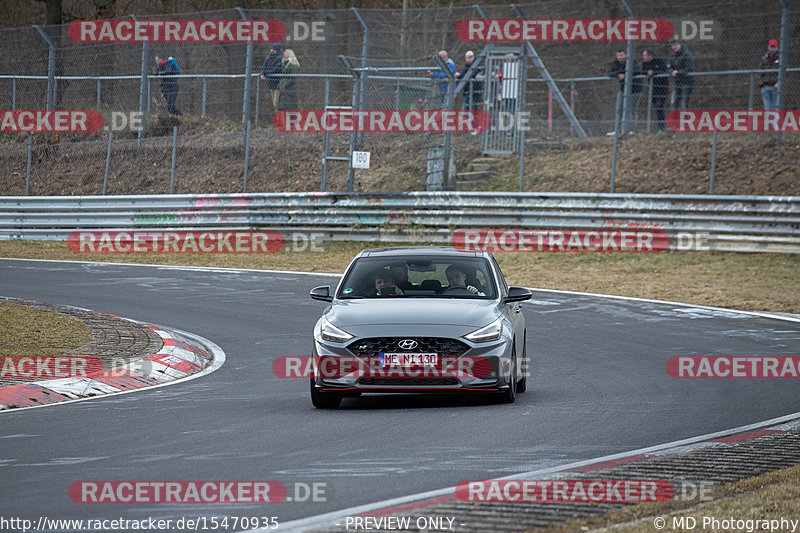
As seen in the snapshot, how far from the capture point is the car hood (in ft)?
32.6

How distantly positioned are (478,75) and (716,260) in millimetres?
7561

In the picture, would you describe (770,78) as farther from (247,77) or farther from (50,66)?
(50,66)

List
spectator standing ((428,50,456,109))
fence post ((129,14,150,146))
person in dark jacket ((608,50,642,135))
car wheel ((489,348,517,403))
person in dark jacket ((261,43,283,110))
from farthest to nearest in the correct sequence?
fence post ((129,14,150,146))
person in dark jacket ((261,43,283,110))
spectator standing ((428,50,456,109))
person in dark jacket ((608,50,642,135))
car wheel ((489,348,517,403))

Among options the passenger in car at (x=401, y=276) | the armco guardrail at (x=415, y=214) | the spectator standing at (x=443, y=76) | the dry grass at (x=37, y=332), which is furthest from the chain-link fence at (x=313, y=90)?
the passenger in car at (x=401, y=276)

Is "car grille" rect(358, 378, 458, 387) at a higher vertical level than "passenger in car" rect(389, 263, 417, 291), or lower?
lower

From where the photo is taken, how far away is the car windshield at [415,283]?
1093cm

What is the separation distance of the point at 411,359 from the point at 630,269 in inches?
554

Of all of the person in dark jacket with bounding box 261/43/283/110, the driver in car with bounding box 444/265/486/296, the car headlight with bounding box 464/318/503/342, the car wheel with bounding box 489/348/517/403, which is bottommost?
the car wheel with bounding box 489/348/517/403

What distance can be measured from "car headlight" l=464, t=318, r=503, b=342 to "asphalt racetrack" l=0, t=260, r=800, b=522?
593mm

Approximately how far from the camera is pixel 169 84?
31719 millimetres

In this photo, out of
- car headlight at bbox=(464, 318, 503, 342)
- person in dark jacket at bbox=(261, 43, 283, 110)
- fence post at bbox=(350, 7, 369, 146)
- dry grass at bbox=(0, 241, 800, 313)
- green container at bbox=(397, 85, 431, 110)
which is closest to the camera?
car headlight at bbox=(464, 318, 503, 342)

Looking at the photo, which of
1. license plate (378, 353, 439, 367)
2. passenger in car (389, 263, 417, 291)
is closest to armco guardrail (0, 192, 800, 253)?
passenger in car (389, 263, 417, 291)

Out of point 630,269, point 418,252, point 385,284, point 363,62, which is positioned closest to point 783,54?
point 630,269

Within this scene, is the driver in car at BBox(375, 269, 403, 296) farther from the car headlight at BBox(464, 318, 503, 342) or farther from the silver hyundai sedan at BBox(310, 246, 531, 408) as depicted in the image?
the car headlight at BBox(464, 318, 503, 342)
